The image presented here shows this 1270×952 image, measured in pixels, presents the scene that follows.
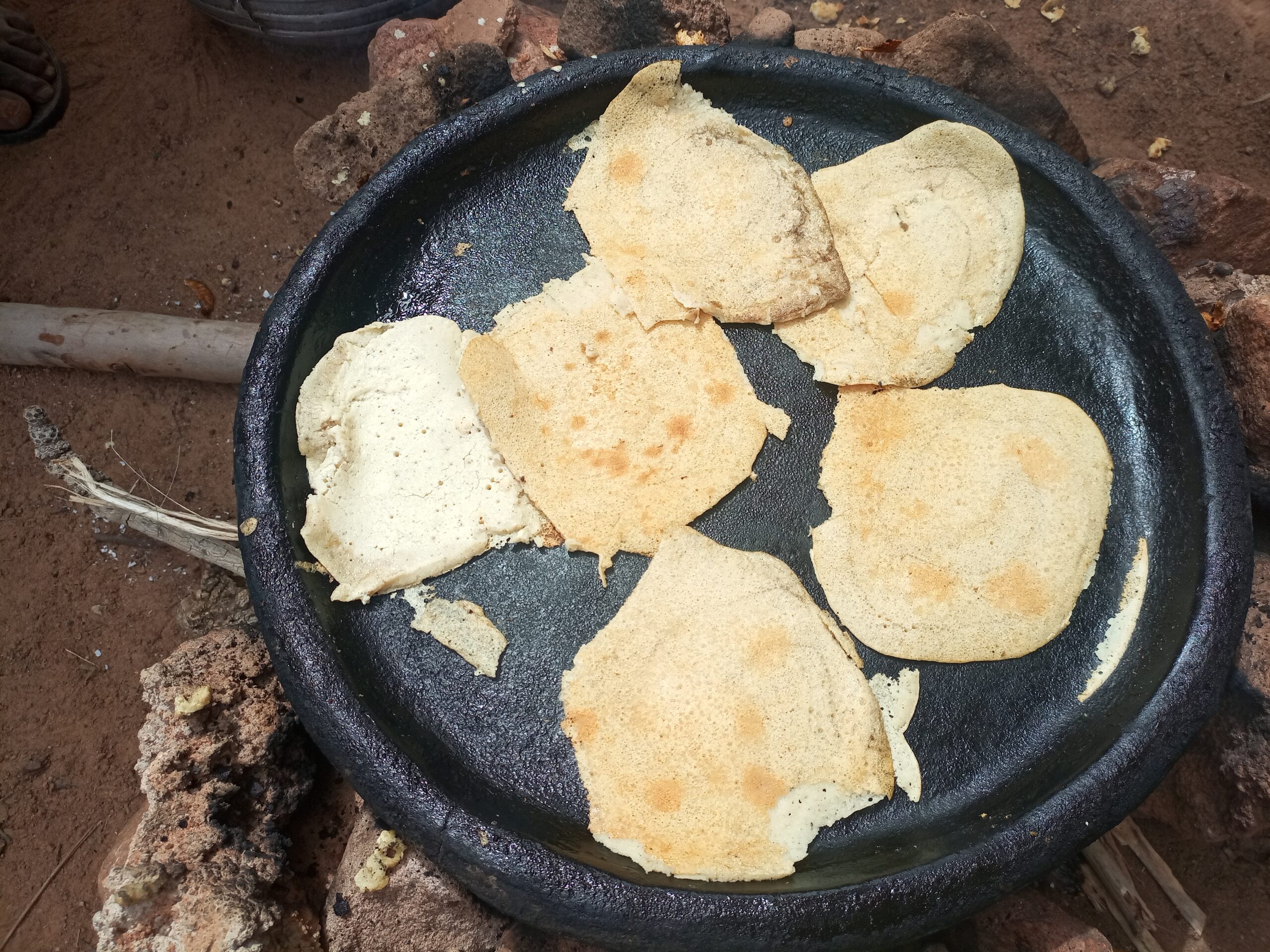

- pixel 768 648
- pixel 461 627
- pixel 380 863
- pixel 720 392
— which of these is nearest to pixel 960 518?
pixel 768 648

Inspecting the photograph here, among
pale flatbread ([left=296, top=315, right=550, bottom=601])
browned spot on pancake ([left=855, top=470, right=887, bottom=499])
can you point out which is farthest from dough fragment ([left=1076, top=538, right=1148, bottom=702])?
pale flatbread ([left=296, top=315, right=550, bottom=601])

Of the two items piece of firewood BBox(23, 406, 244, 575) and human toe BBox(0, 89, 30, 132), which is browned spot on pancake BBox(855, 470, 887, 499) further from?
human toe BBox(0, 89, 30, 132)

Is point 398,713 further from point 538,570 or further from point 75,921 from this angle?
point 75,921

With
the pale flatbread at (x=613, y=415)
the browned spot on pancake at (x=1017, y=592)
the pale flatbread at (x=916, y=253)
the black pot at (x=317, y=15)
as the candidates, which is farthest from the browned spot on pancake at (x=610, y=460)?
the black pot at (x=317, y=15)

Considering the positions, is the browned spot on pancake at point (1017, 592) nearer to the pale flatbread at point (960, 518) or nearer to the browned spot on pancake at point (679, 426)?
the pale flatbread at point (960, 518)

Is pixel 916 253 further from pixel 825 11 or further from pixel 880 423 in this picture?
pixel 825 11

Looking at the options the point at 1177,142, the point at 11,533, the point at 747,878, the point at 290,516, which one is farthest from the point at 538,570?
the point at 1177,142
